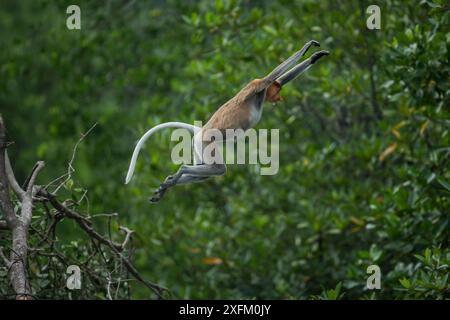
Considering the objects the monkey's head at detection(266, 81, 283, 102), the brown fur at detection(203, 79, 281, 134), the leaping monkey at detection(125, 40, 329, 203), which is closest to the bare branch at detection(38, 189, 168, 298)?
the leaping monkey at detection(125, 40, 329, 203)

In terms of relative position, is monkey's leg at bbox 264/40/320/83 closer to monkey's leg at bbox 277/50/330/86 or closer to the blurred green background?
monkey's leg at bbox 277/50/330/86

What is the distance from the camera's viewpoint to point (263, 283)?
6.39 m

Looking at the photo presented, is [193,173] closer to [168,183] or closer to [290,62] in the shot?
[168,183]

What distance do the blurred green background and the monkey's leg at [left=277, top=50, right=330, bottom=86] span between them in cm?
126

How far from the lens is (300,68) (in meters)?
3.33

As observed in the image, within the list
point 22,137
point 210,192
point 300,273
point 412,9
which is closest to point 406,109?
point 412,9

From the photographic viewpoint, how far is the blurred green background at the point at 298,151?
477cm

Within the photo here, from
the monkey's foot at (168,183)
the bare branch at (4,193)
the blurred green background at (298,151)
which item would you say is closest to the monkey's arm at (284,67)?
the monkey's foot at (168,183)

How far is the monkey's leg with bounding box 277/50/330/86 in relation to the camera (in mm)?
3279

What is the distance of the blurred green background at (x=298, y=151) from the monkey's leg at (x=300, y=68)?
4.13ft

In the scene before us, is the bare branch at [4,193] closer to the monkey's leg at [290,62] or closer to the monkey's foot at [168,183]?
the monkey's foot at [168,183]

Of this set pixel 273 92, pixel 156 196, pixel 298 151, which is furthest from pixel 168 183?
pixel 298 151

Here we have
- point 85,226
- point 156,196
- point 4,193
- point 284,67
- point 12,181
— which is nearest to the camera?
point 156,196

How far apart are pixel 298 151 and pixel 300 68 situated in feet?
12.6
